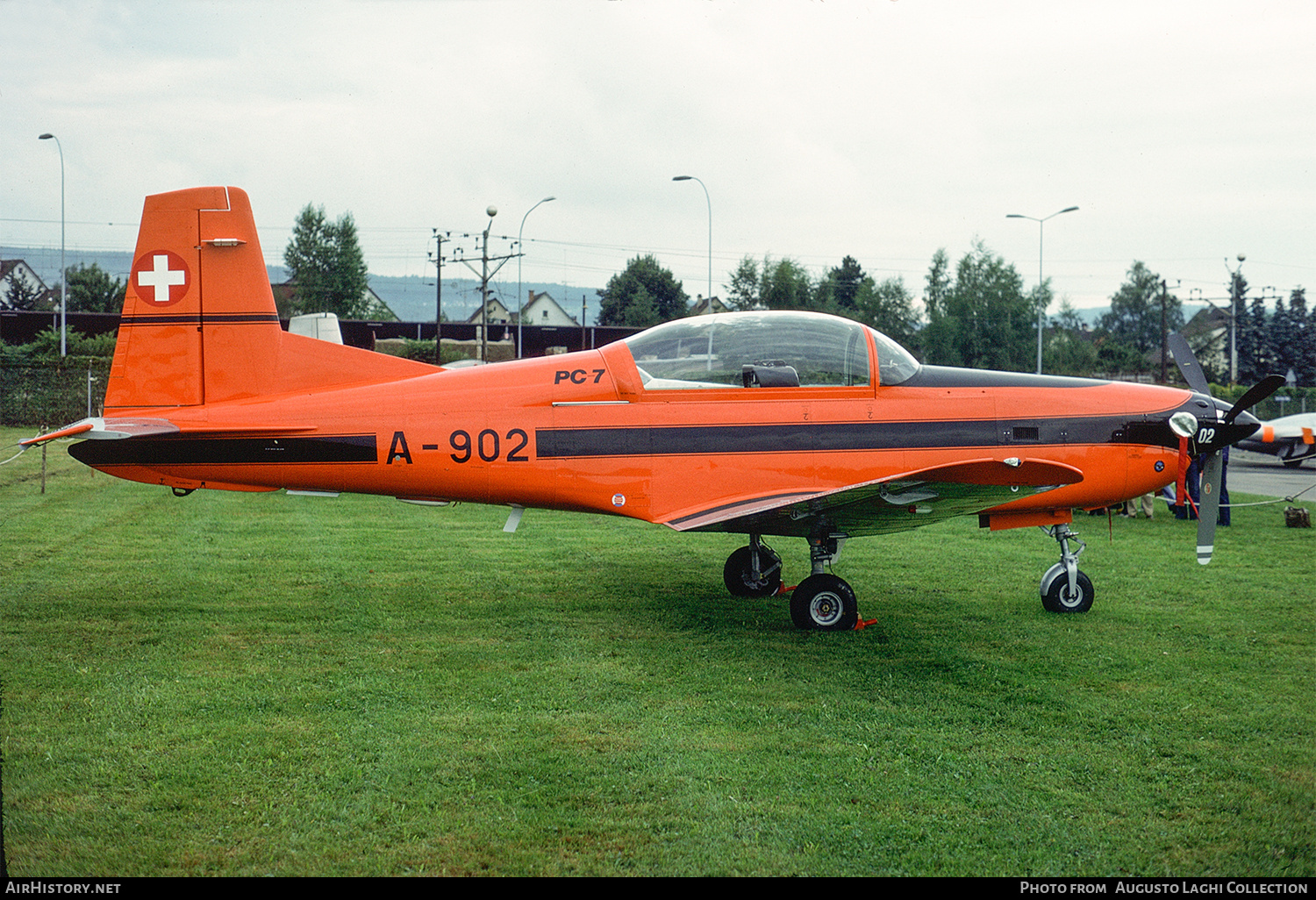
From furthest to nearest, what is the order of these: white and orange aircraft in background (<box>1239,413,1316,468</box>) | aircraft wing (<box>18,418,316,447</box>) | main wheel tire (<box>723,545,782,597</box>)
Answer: main wheel tire (<box>723,545,782,597</box>) → white and orange aircraft in background (<box>1239,413,1316,468</box>) → aircraft wing (<box>18,418,316,447</box>)

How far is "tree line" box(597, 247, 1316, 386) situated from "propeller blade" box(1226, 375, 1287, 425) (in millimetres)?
34537

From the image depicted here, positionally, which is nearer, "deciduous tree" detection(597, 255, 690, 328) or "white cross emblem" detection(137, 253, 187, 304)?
"white cross emblem" detection(137, 253, 187, 304)

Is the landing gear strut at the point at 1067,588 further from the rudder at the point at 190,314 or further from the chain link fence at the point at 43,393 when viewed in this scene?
the chain link fence at the point at 43,393

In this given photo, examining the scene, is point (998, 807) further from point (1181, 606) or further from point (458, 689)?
point (1181, 606)

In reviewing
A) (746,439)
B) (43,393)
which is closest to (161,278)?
(746,439)

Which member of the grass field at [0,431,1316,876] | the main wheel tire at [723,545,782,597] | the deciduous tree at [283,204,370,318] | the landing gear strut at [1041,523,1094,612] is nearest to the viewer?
the grass field at [0,431,1316,876]

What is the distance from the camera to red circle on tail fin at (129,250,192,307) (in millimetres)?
7430

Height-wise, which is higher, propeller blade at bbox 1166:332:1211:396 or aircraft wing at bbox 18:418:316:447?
propeller blade at bbox 1166:332:1211:396

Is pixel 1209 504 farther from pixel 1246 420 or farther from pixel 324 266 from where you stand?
pixel 324 266

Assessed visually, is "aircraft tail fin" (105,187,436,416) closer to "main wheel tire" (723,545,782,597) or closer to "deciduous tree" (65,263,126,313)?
"main wheel tire" (723,545,782,597)

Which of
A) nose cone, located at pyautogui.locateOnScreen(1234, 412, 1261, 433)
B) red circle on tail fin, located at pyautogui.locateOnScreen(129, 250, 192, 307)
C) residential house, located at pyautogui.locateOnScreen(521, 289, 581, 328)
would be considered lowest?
nose cone, located at pyautogui.locateOnScreen(1234, 412, 1261, 433)

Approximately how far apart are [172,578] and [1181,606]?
381 inches

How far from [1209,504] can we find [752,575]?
4.09m

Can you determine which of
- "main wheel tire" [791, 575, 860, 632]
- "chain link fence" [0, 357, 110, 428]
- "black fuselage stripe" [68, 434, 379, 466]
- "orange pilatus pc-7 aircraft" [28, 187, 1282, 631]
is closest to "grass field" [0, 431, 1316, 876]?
"main wheel tire" [791, 575, 860, 632]
